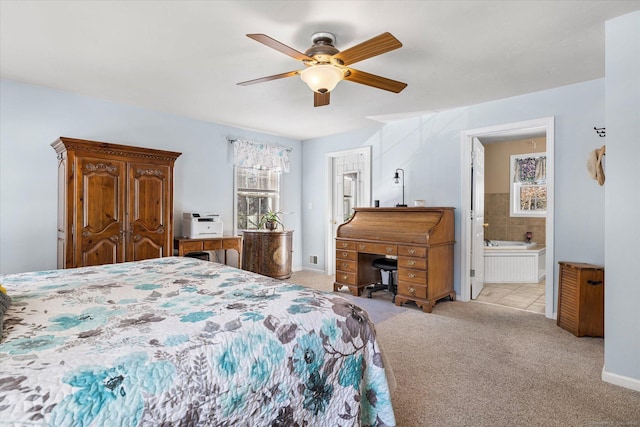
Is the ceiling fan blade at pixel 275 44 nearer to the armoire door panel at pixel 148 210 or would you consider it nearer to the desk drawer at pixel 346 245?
the armoire door panel at pixel 148 210

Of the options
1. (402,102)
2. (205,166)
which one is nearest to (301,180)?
(205,166)

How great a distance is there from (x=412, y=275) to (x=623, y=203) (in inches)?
78.1

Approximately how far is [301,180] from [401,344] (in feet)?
12.6

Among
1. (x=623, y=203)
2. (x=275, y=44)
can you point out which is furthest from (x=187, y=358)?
(x=623, y=203)

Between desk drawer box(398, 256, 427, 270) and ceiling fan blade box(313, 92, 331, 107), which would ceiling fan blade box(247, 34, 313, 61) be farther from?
desk drawer box(398, 256, 427, 270)

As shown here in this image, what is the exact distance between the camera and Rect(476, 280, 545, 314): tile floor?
12.9 ft

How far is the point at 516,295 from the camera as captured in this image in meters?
4.41

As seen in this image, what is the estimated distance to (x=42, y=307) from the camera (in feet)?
4.29

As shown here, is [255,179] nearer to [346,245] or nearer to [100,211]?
[346,245]

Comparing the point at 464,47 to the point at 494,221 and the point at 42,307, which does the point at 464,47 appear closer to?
the point at 42,307

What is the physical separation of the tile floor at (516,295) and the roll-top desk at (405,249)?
0.63 metres

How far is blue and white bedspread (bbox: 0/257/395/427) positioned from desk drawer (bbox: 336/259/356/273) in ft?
9.11

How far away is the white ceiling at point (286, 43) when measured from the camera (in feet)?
6.89

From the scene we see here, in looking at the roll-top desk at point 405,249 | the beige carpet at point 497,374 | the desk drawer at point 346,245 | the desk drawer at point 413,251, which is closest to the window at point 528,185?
the roll-top desk at point 405,249
